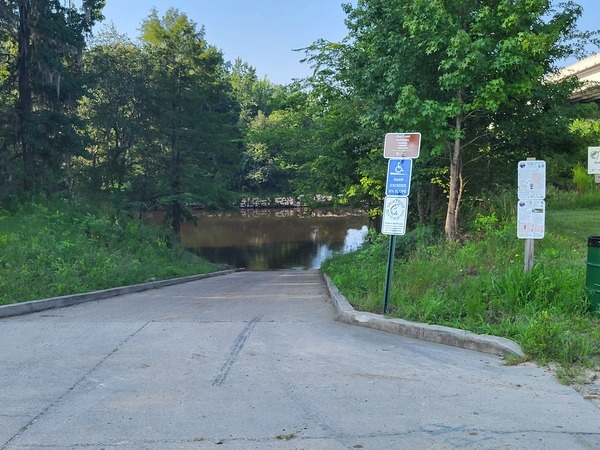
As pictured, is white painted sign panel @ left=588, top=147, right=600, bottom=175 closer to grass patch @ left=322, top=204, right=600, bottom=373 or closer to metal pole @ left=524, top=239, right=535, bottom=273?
metal pole @ left=524, top=239, right=535, bottom=273

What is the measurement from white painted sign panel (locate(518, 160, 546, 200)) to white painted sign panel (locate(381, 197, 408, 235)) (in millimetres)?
1585

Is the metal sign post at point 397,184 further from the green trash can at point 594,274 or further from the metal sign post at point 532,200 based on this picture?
the green trash can at point 594,274

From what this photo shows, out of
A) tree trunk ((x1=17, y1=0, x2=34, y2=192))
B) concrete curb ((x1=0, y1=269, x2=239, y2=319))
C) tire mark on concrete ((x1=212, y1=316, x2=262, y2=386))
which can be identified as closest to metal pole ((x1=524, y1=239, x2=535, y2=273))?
tire mark on concrete ((x1=212, y1=316, x2=262, y2=386))

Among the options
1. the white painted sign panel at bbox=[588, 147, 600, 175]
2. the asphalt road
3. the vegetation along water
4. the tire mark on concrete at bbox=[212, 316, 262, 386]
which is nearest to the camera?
the asphalt road

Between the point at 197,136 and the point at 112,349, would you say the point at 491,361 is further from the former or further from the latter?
the point at 197,136

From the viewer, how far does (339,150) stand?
1948 centimetres

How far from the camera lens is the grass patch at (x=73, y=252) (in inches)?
415

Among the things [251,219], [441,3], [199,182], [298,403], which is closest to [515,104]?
[441,3]

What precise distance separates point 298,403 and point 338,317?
→ 12.2ft

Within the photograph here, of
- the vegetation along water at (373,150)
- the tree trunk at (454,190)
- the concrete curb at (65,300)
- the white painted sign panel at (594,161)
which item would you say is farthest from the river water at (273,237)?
the white painted sign panel at (594,161)

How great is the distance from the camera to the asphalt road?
3768 millimetres

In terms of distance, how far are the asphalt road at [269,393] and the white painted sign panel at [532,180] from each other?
2.65m

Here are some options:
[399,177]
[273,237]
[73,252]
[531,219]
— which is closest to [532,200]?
[531,219]

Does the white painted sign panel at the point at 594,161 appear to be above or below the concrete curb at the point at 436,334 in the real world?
above
